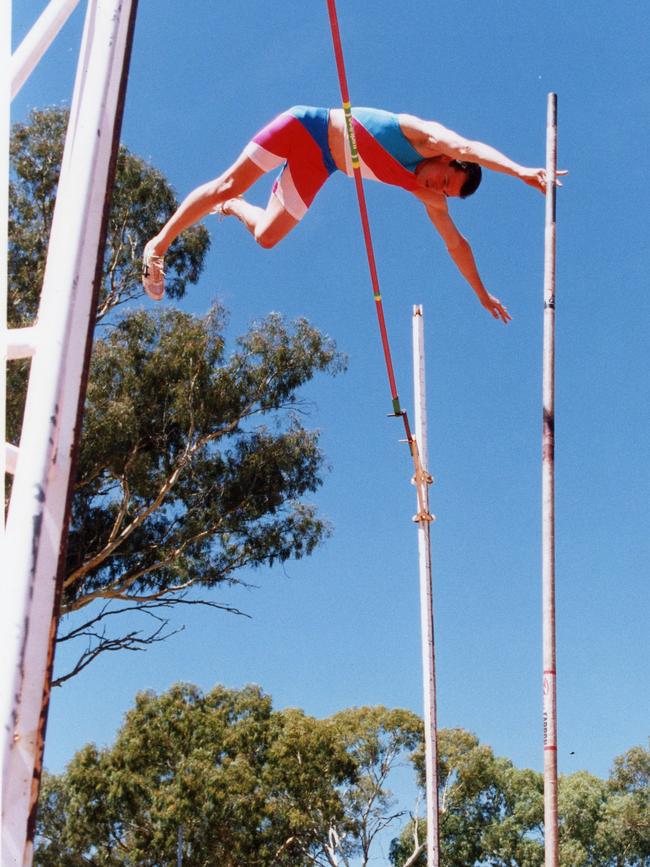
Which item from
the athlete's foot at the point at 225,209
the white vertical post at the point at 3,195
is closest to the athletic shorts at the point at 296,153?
the athlete's foot at the point at 225,209

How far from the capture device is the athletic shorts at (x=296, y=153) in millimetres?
2801

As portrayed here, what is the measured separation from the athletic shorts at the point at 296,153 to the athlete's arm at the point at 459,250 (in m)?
0.33

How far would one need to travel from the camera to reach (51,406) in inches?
33.4

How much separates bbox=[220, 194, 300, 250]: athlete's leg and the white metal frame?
196 cm

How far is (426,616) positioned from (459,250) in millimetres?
3964

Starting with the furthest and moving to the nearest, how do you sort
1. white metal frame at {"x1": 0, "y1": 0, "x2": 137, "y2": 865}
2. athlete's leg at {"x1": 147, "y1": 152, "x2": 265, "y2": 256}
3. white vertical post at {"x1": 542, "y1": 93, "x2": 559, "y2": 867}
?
1. white vertical post at {"x1": 542, "y1": 93, "x2": 559, "y2": 867}
2. athlete's leg at {"x1": 147, "y1": 152, "x2": 265, "y2": 256}
3. white metal frame at {"x1": 0, "y1": 0, "x2": 137, "y2": 865}

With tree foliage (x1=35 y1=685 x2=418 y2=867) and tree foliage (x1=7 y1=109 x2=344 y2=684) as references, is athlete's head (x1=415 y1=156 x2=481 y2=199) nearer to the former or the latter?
tree foliage (x1=7 y1=109 x2=344 y2=684)

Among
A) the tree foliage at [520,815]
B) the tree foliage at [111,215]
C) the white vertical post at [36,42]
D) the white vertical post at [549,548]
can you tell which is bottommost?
the white vertical post at [36,42]

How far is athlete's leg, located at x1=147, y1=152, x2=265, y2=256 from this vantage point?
2.76 meters

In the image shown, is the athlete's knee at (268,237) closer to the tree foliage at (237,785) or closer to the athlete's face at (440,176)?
the athlete's face at (440,176)

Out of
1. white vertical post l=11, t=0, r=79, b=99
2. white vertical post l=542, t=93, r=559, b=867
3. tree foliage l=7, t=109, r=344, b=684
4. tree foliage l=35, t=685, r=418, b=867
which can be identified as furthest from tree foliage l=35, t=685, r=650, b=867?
white vertical post l=11, t=0, r=79, b=99

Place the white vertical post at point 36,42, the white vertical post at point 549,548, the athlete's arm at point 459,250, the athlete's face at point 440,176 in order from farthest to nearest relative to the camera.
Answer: the white vertical post at point 549,548
the athlete's arm at point 459,250
the athlete's face at point 440,176
the white vertical post at point 36,42

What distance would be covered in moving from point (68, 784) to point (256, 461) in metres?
7.85

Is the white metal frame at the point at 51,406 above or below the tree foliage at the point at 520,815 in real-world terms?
below
